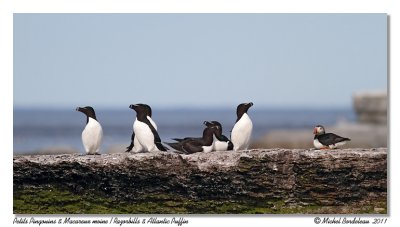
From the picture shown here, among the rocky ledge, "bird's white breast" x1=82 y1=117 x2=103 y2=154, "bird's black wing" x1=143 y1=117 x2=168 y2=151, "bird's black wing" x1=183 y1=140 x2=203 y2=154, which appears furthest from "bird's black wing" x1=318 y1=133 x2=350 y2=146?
"bird's white breast" x1=82 y1=117 x2=103 y2=154

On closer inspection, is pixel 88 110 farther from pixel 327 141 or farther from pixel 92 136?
pixel 327 141

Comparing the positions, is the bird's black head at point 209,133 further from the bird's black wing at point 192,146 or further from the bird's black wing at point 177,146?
the bird's black wing at point 177,146

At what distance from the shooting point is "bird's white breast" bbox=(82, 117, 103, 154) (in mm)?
13010

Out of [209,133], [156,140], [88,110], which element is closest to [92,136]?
[88,110]

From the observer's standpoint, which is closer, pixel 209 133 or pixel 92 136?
pixel 209 133

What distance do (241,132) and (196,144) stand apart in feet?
2.27

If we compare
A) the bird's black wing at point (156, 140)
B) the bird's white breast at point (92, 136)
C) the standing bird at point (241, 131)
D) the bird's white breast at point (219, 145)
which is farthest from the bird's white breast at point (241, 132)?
the bird's white breast at point (92, 136)

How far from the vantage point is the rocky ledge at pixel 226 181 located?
12.5 m

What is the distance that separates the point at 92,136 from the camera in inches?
513

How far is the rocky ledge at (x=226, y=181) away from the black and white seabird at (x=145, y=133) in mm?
263

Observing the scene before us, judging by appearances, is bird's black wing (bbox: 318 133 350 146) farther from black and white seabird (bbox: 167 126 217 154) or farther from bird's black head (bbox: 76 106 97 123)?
bird's black head (bbox: 76 106 97 123)

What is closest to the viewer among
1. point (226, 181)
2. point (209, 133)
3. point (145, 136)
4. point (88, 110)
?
point (226, 181)
